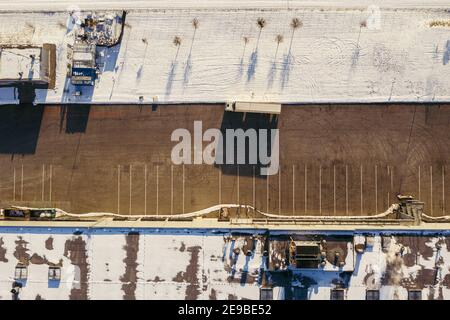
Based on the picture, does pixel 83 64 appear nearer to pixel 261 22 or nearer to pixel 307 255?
pixel 261 22

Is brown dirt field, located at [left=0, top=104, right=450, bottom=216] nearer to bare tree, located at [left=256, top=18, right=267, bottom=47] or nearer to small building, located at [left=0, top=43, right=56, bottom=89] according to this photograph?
small building, located at [left=0, top=43, right=56, bottom=89]

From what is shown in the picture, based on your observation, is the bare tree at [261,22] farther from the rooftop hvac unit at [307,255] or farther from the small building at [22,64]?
the rooftop hvac unit at [307,255]

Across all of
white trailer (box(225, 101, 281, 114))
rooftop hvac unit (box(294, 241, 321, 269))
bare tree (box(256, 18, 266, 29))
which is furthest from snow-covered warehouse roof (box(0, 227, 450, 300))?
bare tree (box(256, 18, 266, 29))

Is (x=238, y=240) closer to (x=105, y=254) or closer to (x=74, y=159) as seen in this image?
(x=105, y=254)

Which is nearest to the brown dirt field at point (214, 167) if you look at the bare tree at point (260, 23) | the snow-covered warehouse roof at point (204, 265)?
the snow-covered warehouse roof at point (204, 265)

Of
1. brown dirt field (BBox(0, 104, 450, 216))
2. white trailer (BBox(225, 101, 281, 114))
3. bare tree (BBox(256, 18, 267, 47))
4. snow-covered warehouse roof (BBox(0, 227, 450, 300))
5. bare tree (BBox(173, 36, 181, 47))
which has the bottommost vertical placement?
snow-covered warehouse roof (BBox(0, 227, 450, 300))
